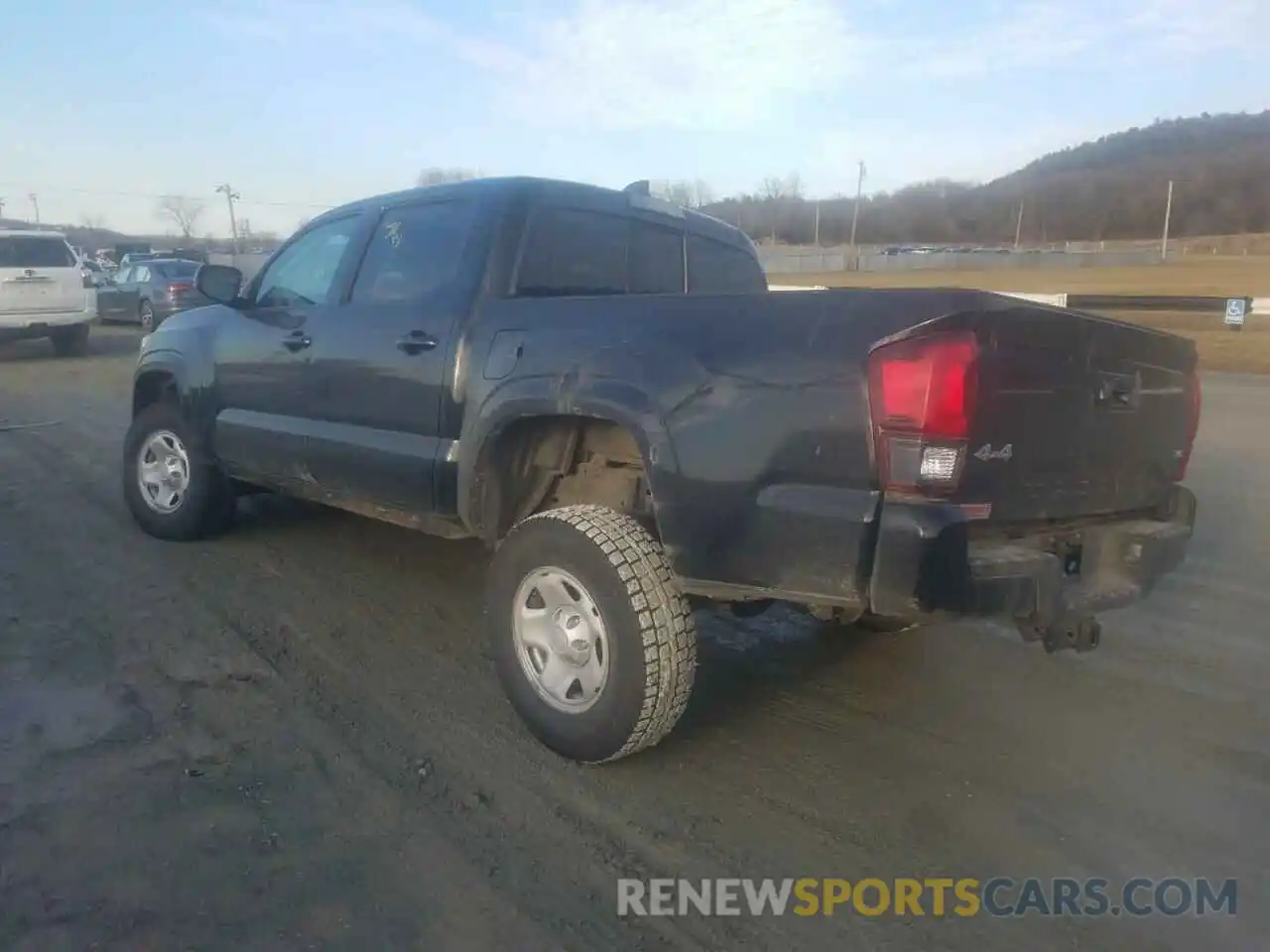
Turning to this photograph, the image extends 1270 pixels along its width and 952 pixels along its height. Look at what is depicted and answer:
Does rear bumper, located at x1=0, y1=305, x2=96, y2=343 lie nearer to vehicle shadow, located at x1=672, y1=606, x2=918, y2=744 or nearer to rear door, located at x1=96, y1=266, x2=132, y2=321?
rear door, located at x1=96, y1=266, x2=132, y2=321

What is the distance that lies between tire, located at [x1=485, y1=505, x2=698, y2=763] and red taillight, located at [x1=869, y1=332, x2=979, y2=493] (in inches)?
33.0

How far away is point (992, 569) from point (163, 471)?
15.3 feet

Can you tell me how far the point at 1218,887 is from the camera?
8.79 ft

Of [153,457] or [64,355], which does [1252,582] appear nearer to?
[153,457]

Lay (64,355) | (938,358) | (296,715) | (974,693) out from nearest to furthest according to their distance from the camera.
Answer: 1. (938,358)
2. (296,715)
3. (974,693)
4. (64,355)

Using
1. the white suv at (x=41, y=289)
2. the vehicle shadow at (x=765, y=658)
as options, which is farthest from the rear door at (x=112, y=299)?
the vehicle shadow at (x=765, y=658)

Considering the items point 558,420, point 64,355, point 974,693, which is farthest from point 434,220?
point 64,355

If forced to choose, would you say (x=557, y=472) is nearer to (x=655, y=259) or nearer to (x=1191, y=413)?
(x=655, y=259)

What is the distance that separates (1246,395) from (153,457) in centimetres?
1260

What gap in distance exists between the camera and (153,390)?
19.5 ft

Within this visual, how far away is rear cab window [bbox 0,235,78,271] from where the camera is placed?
15.3 metres

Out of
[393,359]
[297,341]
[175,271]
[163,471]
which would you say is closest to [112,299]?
[175,271]

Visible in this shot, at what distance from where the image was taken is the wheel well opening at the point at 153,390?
18.9ft

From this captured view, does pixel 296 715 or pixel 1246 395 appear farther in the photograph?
pixel 1246 395
